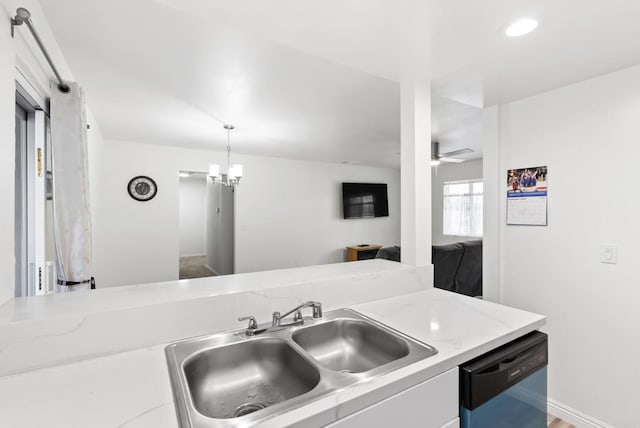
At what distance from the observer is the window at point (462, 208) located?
5.67m

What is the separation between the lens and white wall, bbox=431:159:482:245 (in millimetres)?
5738

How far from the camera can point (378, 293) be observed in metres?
1.67

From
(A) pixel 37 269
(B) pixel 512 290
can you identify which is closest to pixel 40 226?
(A) pixel 37 269

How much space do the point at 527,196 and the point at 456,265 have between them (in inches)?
67.5

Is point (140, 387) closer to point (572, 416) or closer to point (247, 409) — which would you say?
point (247, 409)

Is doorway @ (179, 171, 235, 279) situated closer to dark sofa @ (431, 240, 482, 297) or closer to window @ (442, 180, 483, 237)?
dark sofa @ (431, 240, 482, 297)

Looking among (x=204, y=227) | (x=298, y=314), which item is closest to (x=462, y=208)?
(x=298, y=314)

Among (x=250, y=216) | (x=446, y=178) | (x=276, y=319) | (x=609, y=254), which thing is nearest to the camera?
(x=276, y=319)

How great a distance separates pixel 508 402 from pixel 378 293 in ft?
2.35

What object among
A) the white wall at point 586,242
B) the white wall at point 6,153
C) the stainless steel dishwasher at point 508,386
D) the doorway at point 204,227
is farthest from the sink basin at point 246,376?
the doorway at point 204,227

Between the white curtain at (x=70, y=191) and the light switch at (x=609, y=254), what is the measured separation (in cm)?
307

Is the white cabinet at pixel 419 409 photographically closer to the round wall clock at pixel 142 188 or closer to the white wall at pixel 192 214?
the round wall clock at pixel 142 188

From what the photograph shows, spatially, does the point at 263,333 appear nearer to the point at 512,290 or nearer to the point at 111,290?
the point at 111,290

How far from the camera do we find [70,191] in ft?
5.15
